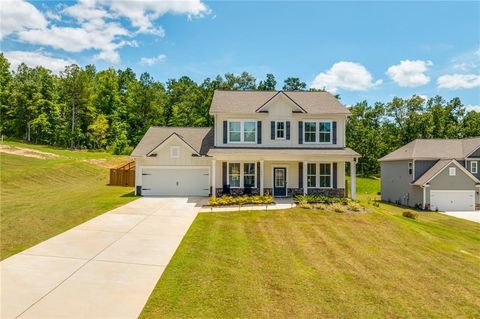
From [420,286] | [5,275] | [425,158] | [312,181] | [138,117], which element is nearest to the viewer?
[5,275]

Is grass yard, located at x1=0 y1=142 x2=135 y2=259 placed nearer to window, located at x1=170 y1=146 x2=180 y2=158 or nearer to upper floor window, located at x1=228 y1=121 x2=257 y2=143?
window, located at x1=170 y1=146 x2=180 y2=158

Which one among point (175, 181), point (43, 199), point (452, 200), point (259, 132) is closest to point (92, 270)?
point (43, 199)

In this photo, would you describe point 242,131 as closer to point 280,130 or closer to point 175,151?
point 280,130

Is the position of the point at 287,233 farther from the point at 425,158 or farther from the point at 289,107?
the point at 425,158

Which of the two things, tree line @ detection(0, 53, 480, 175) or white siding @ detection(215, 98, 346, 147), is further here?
tree line @ detection(0, 53, 480, 175)

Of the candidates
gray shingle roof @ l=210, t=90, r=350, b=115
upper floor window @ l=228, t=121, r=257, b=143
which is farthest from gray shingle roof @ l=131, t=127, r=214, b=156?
gray shingle roof @ l=210, t=90, r=350, b=115

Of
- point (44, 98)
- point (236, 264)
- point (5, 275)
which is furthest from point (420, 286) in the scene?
point (44, 98)
